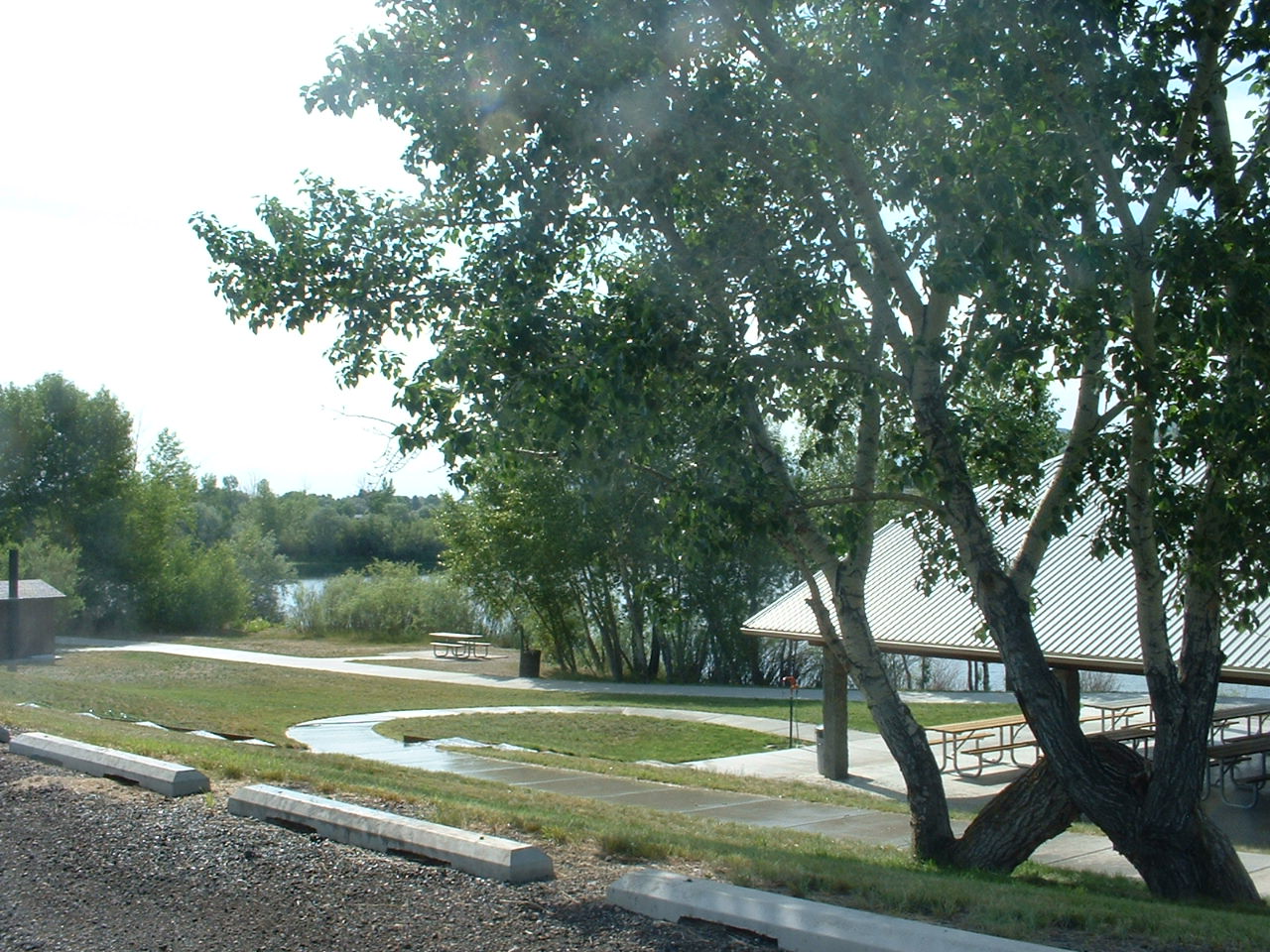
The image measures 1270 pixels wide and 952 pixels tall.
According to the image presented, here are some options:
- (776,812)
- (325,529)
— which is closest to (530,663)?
(776,812)

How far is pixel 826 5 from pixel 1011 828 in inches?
250

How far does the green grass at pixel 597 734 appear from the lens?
18.8 m

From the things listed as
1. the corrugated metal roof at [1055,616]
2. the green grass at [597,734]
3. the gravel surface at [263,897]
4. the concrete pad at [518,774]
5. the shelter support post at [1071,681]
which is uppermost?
the corrugated metal roof at [1055,616]

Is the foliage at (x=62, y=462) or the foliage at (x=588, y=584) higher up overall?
the foliage at (x=62, y=462)

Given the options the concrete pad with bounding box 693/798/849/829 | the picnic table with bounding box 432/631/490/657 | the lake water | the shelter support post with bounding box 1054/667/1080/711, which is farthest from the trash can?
the concrete pad with bounding box 693/798/849/829

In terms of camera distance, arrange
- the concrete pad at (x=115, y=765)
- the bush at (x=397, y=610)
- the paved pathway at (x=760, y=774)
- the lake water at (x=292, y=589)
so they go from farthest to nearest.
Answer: the lake water at (x=292, y=589), the bush at (x=397, y=610), the paved pathway at (x=760, y=774), the concrete pad at (x=115, y=765)

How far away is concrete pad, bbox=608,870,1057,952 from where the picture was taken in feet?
14.4

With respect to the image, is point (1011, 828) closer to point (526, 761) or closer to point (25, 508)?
point (526, 761)

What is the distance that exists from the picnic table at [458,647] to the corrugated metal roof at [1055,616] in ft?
67.6

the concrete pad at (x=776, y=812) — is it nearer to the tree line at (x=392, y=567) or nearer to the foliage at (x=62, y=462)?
the tree line at (x=392, y=567)

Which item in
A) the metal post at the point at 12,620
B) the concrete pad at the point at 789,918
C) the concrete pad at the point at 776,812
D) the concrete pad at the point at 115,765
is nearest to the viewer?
the concrete pad at the point at 789,918

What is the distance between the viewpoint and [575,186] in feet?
31.1

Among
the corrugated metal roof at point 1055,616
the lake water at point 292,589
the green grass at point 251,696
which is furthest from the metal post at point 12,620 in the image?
the corrugated metal roof at point 1055,616

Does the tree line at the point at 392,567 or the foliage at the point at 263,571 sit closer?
the tree line at the point at 392,567
